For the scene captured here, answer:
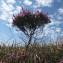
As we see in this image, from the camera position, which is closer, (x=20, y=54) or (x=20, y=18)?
(x=20, y=54)

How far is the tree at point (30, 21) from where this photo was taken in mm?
16891

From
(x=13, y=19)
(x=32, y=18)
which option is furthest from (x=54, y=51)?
(x=13, y=19)

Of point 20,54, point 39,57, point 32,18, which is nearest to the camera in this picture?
point 39,57

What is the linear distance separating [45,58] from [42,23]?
8550mm

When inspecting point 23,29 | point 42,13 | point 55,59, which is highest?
point 42,13

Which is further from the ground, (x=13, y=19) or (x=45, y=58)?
(x=13, y=19)

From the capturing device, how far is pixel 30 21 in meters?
16.9

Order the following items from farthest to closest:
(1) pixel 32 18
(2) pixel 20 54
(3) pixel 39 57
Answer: (1) pixel 32 18
(2) pixel 20 54
(3) pixel 39 57

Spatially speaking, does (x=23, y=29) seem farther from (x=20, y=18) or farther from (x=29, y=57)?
(x=29, y=57)

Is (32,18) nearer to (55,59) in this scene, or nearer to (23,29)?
(23,29)

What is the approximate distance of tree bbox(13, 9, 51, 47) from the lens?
16.9 meters

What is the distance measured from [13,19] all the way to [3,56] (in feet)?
27.6

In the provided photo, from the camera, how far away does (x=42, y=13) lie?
17422 mm

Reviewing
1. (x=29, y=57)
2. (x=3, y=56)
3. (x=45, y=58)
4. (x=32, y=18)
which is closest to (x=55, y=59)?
(x=45, y=58)
